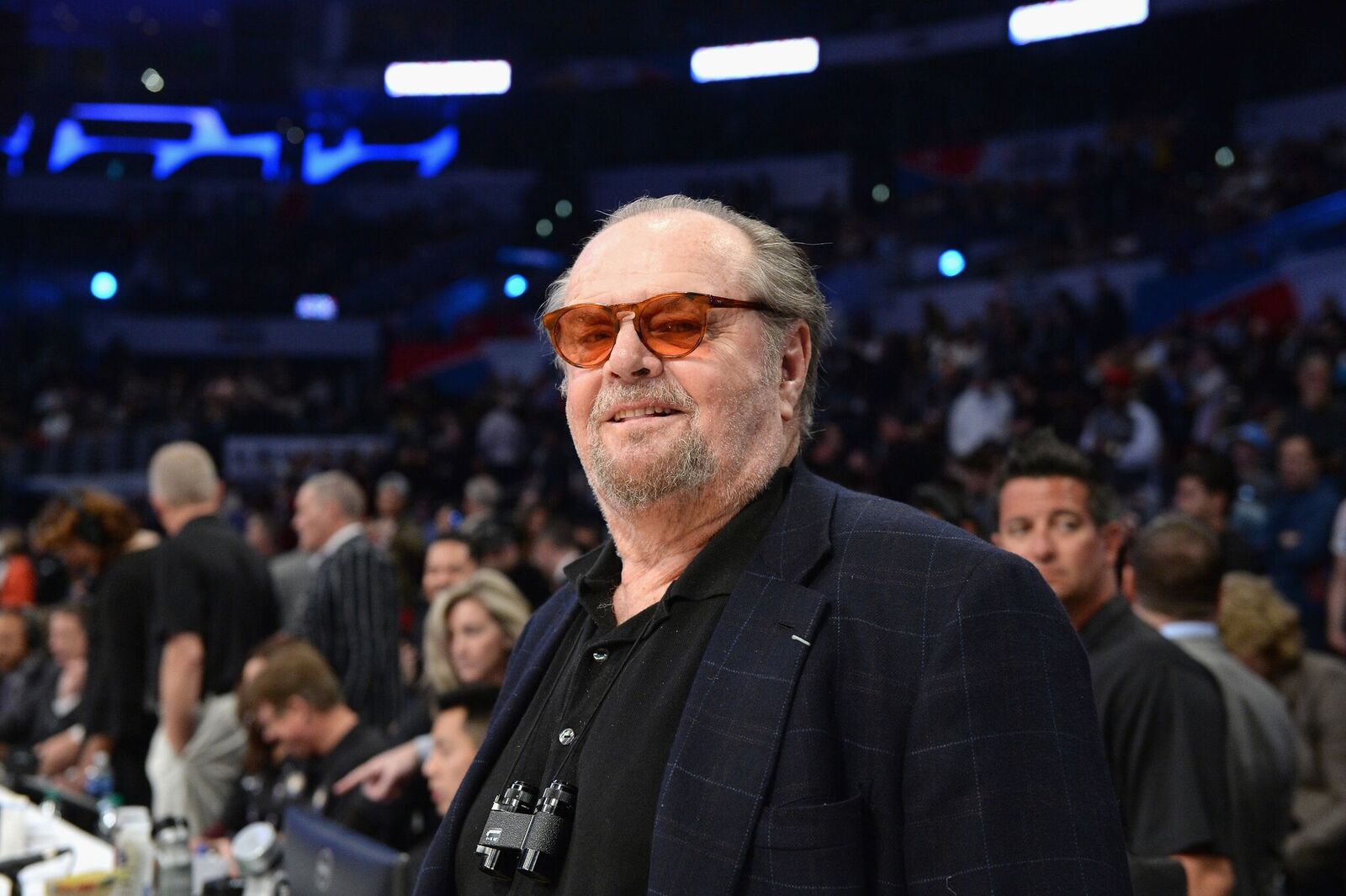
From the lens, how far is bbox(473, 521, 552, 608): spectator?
571 centimetres

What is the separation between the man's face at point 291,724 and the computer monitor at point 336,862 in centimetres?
128

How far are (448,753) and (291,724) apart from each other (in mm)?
1009

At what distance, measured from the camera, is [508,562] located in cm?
579

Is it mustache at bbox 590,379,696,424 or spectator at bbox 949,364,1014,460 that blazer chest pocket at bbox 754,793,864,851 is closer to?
mustache at bbox 590,379,696,424

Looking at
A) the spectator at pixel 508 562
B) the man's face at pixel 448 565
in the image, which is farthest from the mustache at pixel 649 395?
the spectator at pixel 508 562

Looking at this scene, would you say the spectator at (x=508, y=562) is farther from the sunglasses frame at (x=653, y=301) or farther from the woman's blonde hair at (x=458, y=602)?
the sunglasses frame at (x=653, y=301)

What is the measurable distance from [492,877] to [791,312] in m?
0.77

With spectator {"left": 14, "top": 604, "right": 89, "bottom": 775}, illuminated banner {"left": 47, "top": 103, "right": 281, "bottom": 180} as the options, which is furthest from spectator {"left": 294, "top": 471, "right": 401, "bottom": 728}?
illuminated banner {"left": 47, "top": 103, "right": 281, "bottom": 180}

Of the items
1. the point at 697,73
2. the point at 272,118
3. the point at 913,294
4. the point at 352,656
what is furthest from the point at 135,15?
the point at 352,656

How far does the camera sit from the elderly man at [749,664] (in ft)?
4.05

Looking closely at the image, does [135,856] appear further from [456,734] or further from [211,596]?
[211,596]

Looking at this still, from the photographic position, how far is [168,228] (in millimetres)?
21750

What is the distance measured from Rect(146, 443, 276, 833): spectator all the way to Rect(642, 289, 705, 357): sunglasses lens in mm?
3760

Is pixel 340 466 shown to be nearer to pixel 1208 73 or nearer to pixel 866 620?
pixel 1208 73
